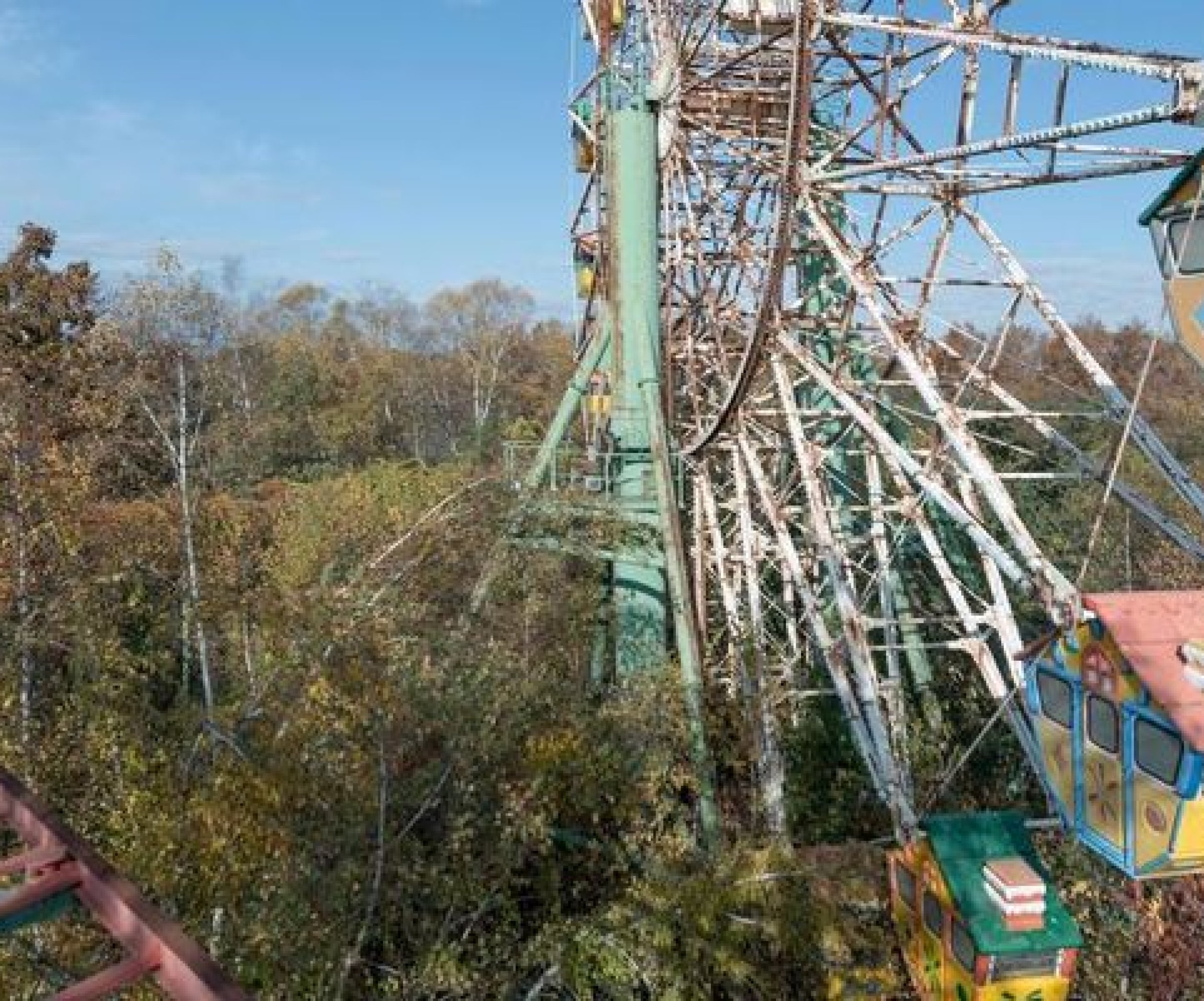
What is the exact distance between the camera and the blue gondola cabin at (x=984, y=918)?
204 inches

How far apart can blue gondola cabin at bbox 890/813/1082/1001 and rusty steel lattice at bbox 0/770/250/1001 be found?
16.1 feet

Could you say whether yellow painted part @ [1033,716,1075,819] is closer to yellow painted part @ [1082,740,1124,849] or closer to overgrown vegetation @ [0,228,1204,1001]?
yellow painted part @ [1082,740,1124,849]

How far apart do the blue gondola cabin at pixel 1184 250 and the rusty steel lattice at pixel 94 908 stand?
407 centimetres

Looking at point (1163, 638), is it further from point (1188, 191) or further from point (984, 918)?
point (984, 918)

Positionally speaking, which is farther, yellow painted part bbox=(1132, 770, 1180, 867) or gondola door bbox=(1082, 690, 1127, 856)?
gondola door bbox=(1082, 690, 1127, 856)

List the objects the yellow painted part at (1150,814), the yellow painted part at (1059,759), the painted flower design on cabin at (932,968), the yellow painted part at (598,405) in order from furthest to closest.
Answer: the yellow painted part at (598,405), the painted flower design on cabin at (932,968), the yellow painted part at (1059,759), the yellow painted part at (1150,814)

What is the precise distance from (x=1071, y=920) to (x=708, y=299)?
A: 6.82 m

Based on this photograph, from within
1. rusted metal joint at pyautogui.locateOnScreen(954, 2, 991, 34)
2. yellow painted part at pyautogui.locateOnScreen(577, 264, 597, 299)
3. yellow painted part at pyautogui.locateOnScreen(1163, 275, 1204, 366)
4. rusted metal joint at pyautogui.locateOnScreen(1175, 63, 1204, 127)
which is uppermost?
rusted metal joint at pyautogui.locateOnScreen(954, 2, 991, 34)

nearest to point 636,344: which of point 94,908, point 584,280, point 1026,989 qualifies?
point 584,280

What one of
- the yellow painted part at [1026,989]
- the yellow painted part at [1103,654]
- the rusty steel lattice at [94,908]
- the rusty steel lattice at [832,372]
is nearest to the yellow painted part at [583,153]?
the rusty steel lattice at [832,372]

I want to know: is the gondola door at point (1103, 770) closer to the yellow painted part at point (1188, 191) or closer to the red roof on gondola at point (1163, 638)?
the red roof on gondola at point (1163, 638)

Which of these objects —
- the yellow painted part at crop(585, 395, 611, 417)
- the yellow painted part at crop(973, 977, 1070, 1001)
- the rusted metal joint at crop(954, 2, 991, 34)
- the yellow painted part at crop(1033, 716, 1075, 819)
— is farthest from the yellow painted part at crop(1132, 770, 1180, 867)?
Result: the yellow painted part at crop(585, 395, 611, 417)

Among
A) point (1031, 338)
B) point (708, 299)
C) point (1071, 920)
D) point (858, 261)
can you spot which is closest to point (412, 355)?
point (1031, 338)

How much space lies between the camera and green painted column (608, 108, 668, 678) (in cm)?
909
